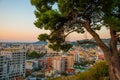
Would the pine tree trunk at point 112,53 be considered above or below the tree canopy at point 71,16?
below

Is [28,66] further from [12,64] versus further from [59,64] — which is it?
[12,64]

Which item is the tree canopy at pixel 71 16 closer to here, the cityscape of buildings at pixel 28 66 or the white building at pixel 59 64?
the cityscape of buildings at pixel 28 66

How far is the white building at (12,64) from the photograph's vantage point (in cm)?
3800

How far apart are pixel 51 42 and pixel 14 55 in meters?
37.7

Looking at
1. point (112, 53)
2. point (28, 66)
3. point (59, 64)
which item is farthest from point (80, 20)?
point (28, 66)

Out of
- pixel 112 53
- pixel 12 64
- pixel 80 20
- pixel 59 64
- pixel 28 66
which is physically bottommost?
pixel 28 66

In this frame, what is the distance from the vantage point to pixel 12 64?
40.4m

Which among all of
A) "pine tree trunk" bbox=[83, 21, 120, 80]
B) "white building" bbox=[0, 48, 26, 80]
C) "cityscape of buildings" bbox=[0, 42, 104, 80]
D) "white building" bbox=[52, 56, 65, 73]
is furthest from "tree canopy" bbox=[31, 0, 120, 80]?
"white building" bbox=[52, 56, 65, 73]

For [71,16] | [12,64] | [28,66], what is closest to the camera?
[71,16]

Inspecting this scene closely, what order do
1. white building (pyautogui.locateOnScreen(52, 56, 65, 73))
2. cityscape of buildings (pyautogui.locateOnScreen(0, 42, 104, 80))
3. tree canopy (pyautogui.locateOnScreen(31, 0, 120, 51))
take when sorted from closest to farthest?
tree canopy (pyautogui.locateOnScreen(31, 0, 120, 51)) → cityscape of buildings (pyautogui.locateOnScreen(0, 42, 104, 80)) → white building (pyautogui.locateOnScreen(52, 56, 65, 73))

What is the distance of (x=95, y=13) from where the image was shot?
178 inches

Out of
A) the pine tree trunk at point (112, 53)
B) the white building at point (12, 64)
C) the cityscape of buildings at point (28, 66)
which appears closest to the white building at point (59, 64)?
the cityscape of buildings at point (28, 66)

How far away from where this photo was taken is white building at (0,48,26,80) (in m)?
38.0

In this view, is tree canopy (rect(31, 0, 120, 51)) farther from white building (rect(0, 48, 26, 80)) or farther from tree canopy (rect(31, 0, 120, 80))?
white building (rect(0, 48, 26, 80))
